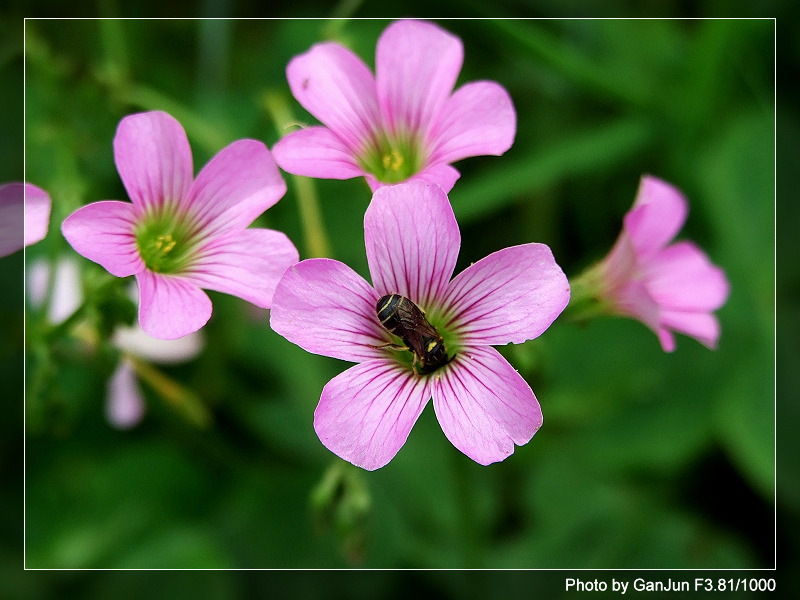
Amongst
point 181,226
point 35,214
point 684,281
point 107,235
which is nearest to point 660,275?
point 684,281

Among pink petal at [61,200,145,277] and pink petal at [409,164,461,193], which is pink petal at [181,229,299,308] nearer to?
pink petal at [61,200,145,277]

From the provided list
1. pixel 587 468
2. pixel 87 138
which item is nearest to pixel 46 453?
pixel 87 138

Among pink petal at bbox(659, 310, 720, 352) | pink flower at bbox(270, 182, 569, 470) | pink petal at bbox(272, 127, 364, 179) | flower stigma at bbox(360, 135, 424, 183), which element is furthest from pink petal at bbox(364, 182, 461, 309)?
pink petal at bbox(659, 310, 720, 352)

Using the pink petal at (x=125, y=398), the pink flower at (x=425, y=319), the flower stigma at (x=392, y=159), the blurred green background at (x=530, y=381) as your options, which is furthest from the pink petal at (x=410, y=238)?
the pink petal at (x=125, y=398)

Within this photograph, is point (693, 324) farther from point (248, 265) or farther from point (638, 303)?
point (248, 265)

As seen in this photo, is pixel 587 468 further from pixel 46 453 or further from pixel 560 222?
pixel 46 453

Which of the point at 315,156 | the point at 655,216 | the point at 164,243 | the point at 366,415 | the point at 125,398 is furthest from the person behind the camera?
the point at 125,398
